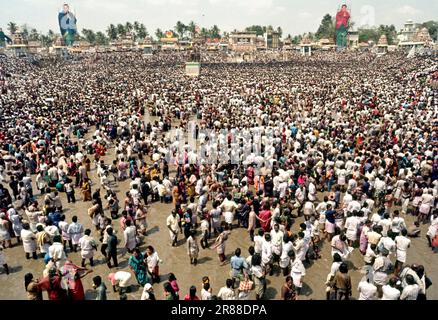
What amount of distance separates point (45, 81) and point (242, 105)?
26.4 metres

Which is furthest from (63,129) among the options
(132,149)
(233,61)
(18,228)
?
(233,61)

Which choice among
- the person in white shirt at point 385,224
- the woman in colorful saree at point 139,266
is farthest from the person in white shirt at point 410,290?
the woman in colorful saree at point 139,266

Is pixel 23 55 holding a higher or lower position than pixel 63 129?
higher

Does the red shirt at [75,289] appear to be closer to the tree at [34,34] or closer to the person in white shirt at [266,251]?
the person in white shirt at [266,251]

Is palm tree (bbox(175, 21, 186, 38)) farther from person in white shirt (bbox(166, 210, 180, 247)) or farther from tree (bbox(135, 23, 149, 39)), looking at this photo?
person in white shirt (bbox(166, 210, 180, 247))

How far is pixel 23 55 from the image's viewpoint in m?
66.8

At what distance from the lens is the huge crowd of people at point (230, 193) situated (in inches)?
259

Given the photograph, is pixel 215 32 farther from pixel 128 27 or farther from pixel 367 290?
pixel 367 290

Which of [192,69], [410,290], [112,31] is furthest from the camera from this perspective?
[112,31]

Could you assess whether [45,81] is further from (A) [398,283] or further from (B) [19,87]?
(A) [398,283]

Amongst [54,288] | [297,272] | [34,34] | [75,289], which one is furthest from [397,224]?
[34,34]

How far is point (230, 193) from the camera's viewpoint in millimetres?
10758

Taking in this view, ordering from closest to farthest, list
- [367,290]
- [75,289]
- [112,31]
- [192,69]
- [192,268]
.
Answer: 1. [367,290]
2. [75,289]
3. [192,268]
4. [192,69]
5. [112,31]

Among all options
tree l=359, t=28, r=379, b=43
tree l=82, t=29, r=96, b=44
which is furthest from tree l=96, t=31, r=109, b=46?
tree l=359, t=28, r=379, b=43
